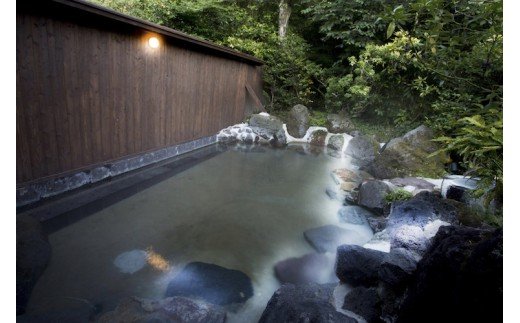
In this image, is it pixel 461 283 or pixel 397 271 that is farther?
pixel 397 271

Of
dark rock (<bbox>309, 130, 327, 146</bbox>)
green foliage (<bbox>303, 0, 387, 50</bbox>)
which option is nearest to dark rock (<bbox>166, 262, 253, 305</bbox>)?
dark rock (<bbox>309, 130, 327, 146</bbox>)

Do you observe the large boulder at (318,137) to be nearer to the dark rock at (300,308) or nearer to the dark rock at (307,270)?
the dark rock at (307,270)

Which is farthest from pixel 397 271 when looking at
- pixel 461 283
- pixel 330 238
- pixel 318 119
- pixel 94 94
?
pixel 318 119

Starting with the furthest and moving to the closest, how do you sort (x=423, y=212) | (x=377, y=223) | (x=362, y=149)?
1. (x=362, y=149)
2. (x=377, y=223)
3. (x=423, y=212)

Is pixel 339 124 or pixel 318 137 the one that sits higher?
pixel 339 124

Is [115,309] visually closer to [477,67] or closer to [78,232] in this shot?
[78,232]

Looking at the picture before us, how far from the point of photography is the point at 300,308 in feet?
8.87

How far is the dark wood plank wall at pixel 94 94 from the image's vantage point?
4.59 m

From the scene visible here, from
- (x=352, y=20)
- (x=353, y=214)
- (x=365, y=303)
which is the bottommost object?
(x=353, y=214)

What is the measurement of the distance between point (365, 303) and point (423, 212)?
2.29 metres

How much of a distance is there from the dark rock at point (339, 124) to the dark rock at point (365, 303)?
10.3 m

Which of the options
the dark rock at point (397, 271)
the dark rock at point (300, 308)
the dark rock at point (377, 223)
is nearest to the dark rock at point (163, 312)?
the dark rock at point (300, 308)

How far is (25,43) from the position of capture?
4.41m

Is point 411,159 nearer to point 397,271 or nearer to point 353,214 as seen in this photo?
point 353,214
